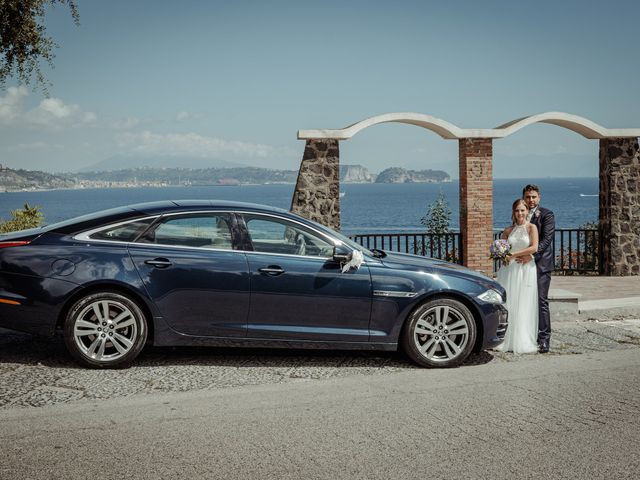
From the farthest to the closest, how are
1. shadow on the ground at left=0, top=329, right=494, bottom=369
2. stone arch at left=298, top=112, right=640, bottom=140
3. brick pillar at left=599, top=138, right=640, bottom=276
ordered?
brick pillar at left=599, top=138, right=640, bottom=276 < stone arch at left=298, top=112, right=640, bottom=140 < shadow on the ground at left=0, top=329, right=494, bottom=369

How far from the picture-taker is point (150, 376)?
7.00m

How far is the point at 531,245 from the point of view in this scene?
28.8 feet

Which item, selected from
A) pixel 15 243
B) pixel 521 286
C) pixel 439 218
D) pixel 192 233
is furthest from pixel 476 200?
pixel 15 243

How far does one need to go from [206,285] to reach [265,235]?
0.76m

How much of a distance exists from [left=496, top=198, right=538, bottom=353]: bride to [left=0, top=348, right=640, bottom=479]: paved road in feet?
4.60

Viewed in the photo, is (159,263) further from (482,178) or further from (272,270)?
(482,178)

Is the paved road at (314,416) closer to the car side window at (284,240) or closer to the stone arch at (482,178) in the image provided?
the car side window at (284,240)

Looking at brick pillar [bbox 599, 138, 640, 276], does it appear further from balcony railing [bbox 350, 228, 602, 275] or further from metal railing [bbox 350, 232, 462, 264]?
metal railing [bbox 350, 232, 462, 264]

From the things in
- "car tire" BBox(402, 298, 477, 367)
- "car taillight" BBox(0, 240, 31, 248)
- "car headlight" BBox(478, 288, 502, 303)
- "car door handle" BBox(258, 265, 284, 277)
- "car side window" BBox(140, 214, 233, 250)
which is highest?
"car side window" BBox(140, 214, 233, 250)

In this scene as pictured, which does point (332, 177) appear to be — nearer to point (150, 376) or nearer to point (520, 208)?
point (520, 208)

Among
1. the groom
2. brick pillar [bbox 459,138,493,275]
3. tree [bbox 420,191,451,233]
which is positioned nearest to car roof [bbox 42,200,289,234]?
the groom

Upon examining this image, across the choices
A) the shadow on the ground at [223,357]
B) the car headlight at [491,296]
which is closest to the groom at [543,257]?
the shadow on the ground at [223,357]

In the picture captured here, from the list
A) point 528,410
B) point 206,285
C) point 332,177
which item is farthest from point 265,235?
point 332,177

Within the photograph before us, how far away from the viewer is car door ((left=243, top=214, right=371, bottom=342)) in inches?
285
